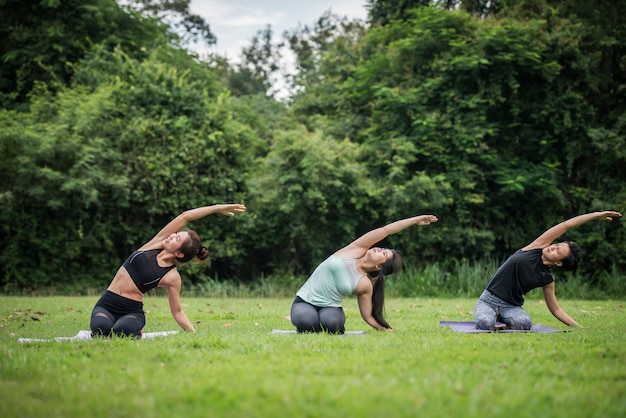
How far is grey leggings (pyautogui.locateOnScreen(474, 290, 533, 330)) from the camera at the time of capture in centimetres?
713

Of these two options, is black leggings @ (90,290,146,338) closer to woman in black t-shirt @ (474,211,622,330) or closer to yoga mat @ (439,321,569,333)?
yoga mat @ (439,321,569,333)

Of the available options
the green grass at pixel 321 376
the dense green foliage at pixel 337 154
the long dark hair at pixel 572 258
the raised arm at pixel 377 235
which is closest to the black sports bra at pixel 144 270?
the green grass at pixel 321 376

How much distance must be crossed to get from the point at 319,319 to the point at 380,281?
835 millimetres

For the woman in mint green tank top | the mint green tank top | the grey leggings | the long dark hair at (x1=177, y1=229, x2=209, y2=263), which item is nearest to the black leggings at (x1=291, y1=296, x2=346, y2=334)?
the woman in mint green tank top

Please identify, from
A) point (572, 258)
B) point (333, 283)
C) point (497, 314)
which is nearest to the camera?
point (333, 283)

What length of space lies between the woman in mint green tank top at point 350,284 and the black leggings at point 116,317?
5.48ft

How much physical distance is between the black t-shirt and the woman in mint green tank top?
58.2 inches

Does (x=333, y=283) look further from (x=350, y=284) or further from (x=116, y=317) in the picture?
(x=116, y=317)

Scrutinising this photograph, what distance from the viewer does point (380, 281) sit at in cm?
675

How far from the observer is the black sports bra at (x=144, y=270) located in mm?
6211

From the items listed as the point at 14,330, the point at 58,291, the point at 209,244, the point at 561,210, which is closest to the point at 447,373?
the point at 14,330

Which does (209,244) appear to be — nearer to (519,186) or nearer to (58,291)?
(58,291)

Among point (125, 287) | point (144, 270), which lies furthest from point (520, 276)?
point (125, 287)

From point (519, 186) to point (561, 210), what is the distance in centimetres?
217
